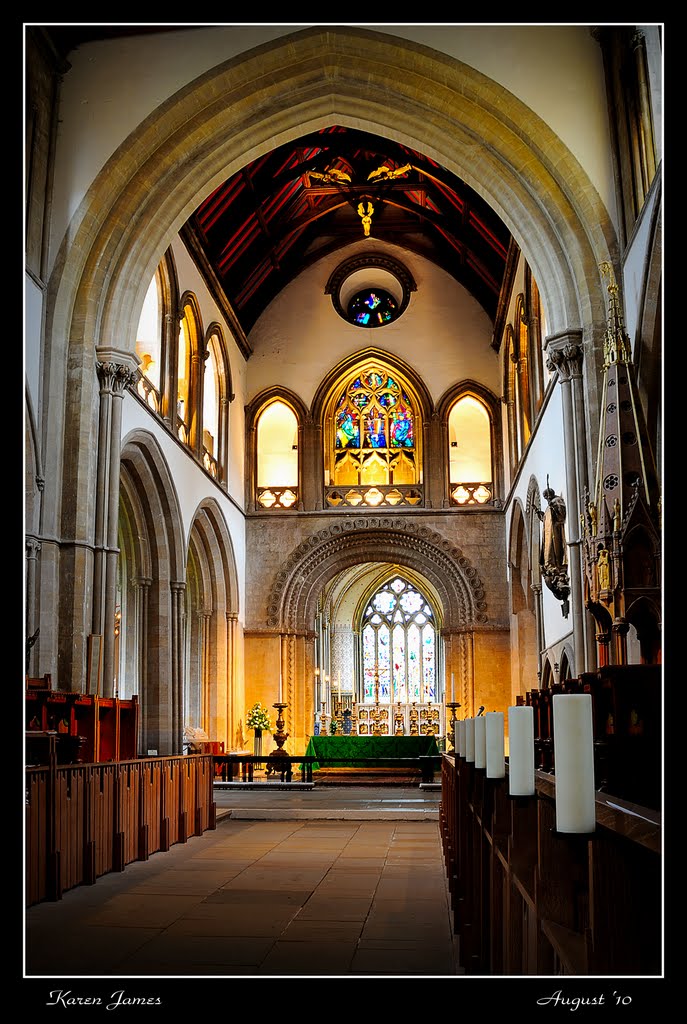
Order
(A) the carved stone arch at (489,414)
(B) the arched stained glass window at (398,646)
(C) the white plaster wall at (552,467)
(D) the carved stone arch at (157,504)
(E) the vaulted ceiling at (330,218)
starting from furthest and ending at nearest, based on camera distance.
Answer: (B) the arched stained glass window at (398,646)
(A) the carved stone arch at (489,414)
(E) the vaulted ceiling at (330,218)
(D) the carved stone arch at (157,504)
(C) the white plaster wall at (552,467)

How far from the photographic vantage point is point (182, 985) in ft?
6.38

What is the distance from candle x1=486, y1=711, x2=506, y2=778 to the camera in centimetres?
253

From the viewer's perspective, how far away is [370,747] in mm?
16203

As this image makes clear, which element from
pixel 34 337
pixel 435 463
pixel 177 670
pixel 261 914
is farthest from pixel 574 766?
pixel 435 463

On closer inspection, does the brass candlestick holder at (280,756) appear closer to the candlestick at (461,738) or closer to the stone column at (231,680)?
the stone column at (231,680)

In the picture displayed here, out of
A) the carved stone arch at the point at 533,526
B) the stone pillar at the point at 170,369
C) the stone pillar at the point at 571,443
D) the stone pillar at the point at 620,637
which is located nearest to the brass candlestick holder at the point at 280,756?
the carved stone arch at the point at 533,526

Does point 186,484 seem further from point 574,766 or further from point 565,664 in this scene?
point 574,766

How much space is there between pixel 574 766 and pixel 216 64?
10654 millimetres

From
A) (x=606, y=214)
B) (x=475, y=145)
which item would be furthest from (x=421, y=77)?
(x=606, y=214)

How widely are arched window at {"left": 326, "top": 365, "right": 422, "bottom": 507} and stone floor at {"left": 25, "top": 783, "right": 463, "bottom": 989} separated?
11.1 m

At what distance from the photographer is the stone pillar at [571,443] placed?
31.6ft

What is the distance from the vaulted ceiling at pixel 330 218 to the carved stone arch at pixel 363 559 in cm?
415

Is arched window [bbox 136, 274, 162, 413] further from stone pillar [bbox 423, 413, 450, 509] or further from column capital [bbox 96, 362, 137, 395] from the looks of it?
stone pillar [bbox 423, 413, 450, 509]

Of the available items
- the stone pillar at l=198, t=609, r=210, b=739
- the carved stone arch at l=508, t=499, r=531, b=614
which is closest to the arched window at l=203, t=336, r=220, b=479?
the stone pillar at l=198, t=609, r=210, b=739
